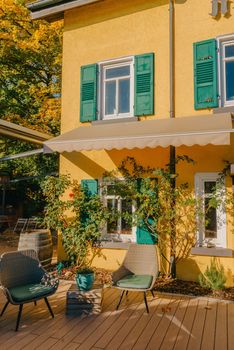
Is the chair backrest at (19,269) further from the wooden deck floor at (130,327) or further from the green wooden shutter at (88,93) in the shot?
the green wooden shutter at (88,93)

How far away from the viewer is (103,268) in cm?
1203

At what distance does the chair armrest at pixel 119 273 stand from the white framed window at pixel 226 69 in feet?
22.3

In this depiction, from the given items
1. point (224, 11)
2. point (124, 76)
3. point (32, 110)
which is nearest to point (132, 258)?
point (124, 76)

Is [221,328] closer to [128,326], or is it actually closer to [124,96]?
[128,326]

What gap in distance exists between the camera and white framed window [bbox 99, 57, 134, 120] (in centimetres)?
1259

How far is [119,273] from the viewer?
872 centimetres

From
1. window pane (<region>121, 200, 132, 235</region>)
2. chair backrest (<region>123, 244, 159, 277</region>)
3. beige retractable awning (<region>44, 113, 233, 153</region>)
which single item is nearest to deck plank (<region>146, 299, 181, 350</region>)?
chair backrest (<region>123, 244, 159, 277</region>)

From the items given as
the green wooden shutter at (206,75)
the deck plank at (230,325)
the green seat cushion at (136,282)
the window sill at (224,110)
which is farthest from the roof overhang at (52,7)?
the deck plank at (230,325)

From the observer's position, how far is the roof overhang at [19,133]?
40.4ft

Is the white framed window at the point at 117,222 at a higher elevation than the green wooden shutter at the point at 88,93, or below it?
below

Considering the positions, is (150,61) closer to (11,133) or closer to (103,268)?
(11,133)

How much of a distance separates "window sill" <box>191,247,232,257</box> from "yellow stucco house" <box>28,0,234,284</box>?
3 cm

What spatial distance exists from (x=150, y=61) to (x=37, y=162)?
579 inches

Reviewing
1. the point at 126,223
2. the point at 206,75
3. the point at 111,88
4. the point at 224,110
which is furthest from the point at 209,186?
the point at 111,88
